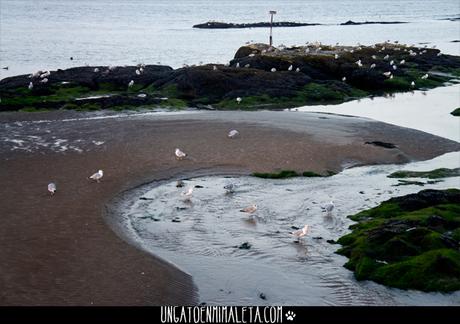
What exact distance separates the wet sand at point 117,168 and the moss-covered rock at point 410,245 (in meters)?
3.92

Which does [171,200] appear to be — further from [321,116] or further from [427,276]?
[321,116]

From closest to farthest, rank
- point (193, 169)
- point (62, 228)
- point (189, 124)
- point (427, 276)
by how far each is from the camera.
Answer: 1. point (427, 276)
2. point (62, 228)
3. point (193, 169)
4. point (189, 124)

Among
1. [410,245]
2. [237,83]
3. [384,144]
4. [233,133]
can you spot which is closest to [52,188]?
[233,133]

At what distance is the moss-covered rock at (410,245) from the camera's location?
1327cm

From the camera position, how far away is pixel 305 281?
13.5 meters

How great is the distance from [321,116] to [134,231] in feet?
54.4

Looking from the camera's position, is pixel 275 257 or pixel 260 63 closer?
pixel 275 257

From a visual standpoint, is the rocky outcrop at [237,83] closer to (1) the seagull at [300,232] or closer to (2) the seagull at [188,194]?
(2) the seagull at [188,194]

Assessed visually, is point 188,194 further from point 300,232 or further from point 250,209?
point 300,232

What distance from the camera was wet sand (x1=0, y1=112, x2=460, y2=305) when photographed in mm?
12633

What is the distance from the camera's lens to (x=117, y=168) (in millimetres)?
20938

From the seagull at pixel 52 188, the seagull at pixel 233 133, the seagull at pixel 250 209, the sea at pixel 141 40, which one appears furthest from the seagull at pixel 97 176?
the sea at pixel 141 40

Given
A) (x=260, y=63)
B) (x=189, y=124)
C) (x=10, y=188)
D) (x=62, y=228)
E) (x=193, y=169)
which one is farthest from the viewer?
(x=260, y=63)

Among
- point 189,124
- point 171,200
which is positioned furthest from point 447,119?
point 171,200
